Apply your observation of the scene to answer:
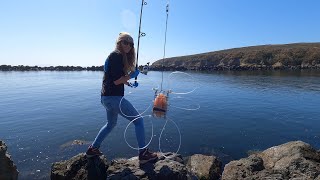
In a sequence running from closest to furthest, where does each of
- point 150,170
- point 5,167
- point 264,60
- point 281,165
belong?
point 150,170
point 5,167
point 281,165
point 264,60

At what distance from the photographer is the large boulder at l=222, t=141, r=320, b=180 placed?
818 cm

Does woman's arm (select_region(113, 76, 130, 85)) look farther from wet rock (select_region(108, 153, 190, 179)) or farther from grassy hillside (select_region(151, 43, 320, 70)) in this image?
grassy hillside (select_region(151, 43, 320, 70))

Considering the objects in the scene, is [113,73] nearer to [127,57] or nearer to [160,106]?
[127,57]

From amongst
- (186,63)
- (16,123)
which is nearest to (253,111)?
(16,123)

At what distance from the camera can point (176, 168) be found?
8.15 metres

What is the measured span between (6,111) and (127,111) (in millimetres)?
17340

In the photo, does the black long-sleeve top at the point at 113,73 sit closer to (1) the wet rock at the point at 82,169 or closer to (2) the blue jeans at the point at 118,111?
(2) the blue jeans at the point at 118,111

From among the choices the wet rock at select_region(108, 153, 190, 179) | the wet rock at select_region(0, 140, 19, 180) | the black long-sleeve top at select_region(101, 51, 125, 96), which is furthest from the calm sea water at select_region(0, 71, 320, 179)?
the black long-sleeve top at select_region(101, 51, 125, 96)

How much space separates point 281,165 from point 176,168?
11.3 feet

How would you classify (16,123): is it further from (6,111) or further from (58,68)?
(58,68)

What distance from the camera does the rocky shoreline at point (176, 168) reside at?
802cm

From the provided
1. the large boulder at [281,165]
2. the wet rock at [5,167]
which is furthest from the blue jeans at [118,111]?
the large boulder at [281,165]

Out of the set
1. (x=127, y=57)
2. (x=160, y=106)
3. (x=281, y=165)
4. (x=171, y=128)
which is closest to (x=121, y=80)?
(x=127, y=57)

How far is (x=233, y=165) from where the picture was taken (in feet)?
30.9
